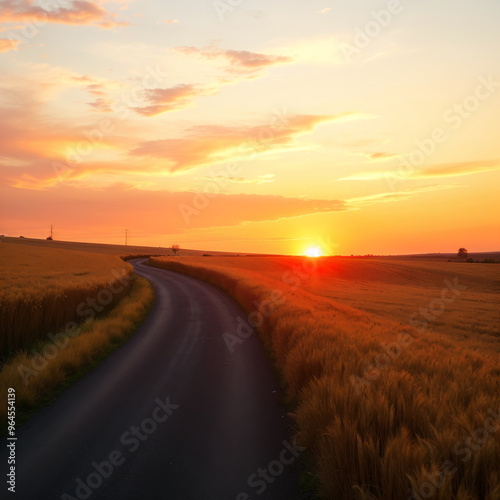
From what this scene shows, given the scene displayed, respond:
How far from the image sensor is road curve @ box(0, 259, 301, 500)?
5.54 m

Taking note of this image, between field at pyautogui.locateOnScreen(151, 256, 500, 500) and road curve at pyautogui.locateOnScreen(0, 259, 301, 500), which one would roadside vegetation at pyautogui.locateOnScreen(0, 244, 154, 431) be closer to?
road curve at pyautogui.locateOnScreen(0, 259, 301, 500)

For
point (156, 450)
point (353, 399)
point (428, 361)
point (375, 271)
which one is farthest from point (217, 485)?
point (375, 271)

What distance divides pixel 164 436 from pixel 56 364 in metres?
4.75

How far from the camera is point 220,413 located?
8.11 metres

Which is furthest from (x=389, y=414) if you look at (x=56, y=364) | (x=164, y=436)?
(x=56, y=364)

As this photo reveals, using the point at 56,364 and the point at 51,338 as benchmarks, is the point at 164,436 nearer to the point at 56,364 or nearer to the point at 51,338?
the point at 56,364

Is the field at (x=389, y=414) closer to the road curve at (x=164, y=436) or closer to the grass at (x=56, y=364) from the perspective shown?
the road curve at (x=164, y=436)

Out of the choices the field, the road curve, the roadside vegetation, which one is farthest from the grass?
the field

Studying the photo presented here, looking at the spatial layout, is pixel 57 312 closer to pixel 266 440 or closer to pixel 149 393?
pixel 149 393

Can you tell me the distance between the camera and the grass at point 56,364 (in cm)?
850

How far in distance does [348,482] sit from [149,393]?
218 inches

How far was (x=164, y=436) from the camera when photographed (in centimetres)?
704

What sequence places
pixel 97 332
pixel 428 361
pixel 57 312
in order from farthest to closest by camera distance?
pixel 57 312, pixel 97 332, pixel 428 361

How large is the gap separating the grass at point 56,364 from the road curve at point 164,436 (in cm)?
40
